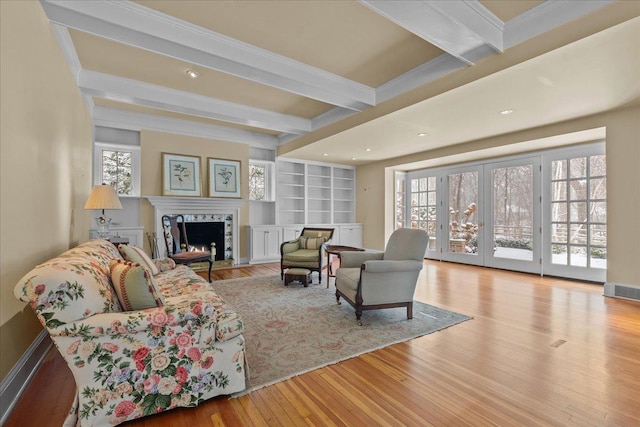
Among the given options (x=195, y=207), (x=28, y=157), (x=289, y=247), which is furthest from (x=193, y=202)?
(x=28, y=157)

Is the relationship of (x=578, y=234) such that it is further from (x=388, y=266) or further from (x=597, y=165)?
(x=388, y=266)

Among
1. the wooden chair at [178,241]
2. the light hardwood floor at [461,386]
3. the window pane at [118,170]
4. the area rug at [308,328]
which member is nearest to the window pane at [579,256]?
the light hardwood floor at [461,386]

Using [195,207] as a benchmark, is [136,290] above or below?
below

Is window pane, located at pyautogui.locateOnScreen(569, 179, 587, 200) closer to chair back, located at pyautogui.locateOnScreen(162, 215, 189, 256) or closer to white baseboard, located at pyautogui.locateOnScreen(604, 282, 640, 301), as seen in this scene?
white baseboard, located at pyautogui.locateOnScreen(604, 282, 640, 301)

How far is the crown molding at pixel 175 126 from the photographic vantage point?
4887 mm

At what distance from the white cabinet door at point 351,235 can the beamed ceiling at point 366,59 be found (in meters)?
3.22

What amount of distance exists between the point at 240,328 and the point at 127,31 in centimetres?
262

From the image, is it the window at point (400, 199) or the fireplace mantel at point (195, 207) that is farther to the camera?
the window at point (400, 199)

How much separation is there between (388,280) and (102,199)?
3.30 m

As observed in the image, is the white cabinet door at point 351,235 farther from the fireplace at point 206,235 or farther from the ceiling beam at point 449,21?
the ceiling beam at point 449,21

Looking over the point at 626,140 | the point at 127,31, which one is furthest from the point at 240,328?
the point at 626,140

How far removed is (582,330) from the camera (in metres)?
2.78

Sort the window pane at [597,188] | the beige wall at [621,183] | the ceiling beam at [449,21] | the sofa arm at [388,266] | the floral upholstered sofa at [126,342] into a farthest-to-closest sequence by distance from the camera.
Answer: the window pane at [597,188] < the beige wall at [621,183] < the sofa arm at [388,266] < the ceiling beam at [449,21] < the floral upholstered sofa at [126,342]

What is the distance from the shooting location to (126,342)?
156 centimetres
